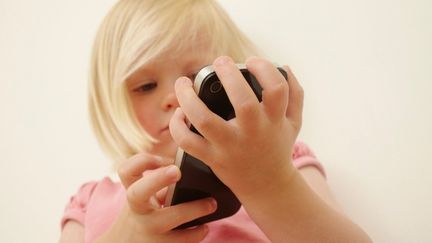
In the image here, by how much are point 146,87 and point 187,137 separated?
1.03 ft

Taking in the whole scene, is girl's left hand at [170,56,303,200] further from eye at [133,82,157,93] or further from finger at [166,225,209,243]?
eye at [133,82,157,93]

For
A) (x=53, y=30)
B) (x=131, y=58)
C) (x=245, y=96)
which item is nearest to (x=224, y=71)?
(x=245, y=96)

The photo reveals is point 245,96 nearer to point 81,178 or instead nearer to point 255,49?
point 255,49

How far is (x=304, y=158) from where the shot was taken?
1.68 feet

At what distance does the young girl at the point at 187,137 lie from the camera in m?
0.26

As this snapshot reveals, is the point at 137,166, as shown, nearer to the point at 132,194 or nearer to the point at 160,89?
the point at 132,194

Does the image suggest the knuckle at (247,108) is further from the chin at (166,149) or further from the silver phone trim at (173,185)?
the chin at (166,149)

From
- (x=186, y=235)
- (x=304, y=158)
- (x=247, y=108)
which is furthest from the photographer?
(x=304, y=158)

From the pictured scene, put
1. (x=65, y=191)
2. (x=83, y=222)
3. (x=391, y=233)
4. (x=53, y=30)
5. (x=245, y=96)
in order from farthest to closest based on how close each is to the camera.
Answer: (x=53, y=30), (x=65, y=191), (x=83, y=222), (x=391, y=233), (x=245, y=96)

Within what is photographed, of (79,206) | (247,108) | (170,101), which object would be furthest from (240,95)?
(79,206)

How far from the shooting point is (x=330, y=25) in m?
0.55

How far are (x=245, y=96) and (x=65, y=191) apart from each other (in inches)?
24.2

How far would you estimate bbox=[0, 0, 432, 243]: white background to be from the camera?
18.4 inches

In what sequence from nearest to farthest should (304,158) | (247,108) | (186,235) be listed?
(247,108), (186,235), (304,158)
